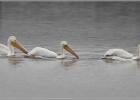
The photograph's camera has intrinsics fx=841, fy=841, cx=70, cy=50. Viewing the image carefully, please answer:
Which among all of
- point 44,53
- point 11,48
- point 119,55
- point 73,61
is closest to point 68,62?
point 73,61

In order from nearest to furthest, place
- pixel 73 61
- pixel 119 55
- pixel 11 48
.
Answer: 1. pixel 73 61
2. pixel 119 55
3. pixel 11 48

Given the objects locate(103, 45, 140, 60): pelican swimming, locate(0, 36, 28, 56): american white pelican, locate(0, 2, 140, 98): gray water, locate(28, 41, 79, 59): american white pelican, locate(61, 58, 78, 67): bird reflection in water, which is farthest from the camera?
locate(0, 36, 28, 56): american white pelican

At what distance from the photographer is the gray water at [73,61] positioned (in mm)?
14062

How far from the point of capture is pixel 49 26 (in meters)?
26.0

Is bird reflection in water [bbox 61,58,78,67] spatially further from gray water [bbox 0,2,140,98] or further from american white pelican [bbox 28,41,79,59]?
american white pelican [bbox 28,41,79,59]

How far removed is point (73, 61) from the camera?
658 inches

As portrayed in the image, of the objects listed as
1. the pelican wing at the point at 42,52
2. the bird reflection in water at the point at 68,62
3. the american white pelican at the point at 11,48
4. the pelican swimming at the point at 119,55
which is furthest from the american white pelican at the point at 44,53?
the pelican swimming at the point at 119,55

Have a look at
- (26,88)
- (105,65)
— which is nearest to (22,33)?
(105,65)

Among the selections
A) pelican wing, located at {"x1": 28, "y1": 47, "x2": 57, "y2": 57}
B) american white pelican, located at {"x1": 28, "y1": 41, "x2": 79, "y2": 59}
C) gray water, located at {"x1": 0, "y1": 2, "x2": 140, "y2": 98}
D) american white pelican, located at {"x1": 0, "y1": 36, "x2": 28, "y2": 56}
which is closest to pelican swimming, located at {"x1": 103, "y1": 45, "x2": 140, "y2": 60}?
gray water, located at {"x1": 0, "y1": 2, "x2": 140, "y2": 98}

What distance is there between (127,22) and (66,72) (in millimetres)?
12580

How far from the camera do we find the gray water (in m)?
14.1

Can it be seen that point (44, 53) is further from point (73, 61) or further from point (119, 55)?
point (119, 55)

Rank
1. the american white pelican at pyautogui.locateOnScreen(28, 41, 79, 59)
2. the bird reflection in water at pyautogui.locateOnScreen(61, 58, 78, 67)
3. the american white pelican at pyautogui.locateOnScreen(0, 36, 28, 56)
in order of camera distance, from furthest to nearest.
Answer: the american white pelican at pyautogui.locateOnScreen(0, 36, 28, 56)
the american white pelican at pyautogui.locateOnScreen(28, 41, 79, 59)
the bird reflection in water at pyautogui.locateOnScreen(61, 58, 78, 67)

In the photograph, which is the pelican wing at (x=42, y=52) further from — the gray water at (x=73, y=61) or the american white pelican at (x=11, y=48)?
the american white pelican at (x=11, y=48)
